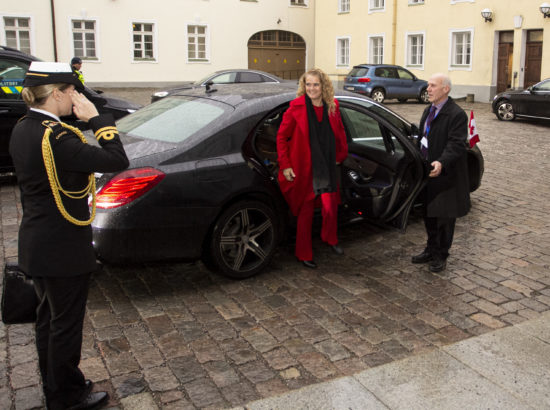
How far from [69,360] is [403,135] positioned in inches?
147

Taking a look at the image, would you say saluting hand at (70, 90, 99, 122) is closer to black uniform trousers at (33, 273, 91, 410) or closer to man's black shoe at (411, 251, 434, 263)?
black uniform trousers at (33, 273, 91, 410)

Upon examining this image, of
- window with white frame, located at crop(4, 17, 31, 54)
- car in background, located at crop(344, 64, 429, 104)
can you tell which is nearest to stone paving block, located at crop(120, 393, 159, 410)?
car in background, located at crop(344, 64, 429, 104)

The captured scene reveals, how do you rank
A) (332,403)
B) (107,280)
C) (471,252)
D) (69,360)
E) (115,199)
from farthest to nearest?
1. (471,252)
2. (107,280)
3. (115,199)
4. (332,403)
5. (69,360)

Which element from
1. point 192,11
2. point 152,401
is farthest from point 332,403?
point 192,11

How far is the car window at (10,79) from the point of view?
838 centimetres

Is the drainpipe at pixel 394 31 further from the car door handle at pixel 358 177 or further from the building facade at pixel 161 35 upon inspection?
the car door handle at pixel 358 177

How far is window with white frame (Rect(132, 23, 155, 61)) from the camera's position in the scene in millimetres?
32425

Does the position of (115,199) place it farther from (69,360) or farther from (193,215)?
(69,360)

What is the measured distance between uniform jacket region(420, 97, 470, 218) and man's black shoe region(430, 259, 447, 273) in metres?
0.43

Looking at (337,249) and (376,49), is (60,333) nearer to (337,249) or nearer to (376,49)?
(337,249)

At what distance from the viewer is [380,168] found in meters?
6.30

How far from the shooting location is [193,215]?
4.80 meters

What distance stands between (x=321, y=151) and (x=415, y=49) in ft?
84.5

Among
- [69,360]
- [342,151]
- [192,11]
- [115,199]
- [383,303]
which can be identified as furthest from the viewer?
[192,11]
